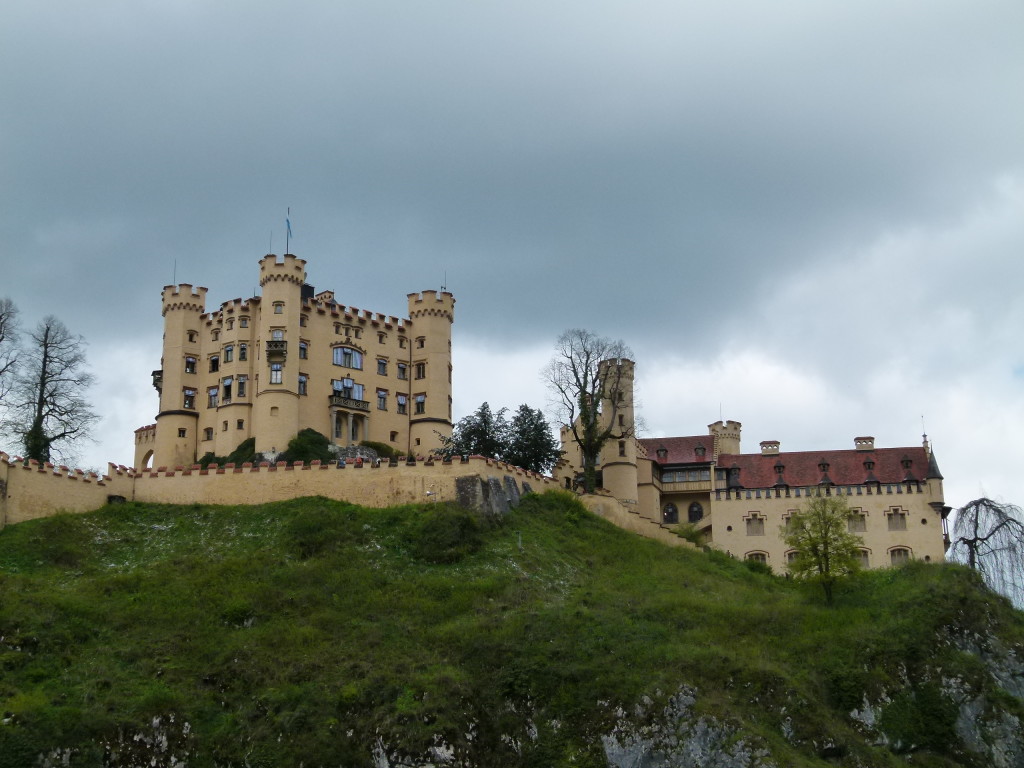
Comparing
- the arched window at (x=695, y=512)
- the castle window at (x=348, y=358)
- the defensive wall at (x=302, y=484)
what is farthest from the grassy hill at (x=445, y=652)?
the castle window at (x=348, y=358)

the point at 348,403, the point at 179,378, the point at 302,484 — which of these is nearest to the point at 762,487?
the point at 348,403

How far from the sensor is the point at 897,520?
8138 cm

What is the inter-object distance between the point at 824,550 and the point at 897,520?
18812mm

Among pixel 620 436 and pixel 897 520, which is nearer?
pixel 897 520

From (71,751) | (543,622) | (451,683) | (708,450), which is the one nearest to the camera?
(71,751)

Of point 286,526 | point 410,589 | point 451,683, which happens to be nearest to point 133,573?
point 286,526

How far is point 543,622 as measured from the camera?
57.3m

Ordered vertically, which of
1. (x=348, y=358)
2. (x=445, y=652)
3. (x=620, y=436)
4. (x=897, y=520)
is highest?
(x=348, y=358)

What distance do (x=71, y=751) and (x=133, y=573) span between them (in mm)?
14378

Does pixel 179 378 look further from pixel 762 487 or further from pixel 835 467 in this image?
pixel 835 467

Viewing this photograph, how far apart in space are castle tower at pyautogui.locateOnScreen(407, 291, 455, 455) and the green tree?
27.9 metres

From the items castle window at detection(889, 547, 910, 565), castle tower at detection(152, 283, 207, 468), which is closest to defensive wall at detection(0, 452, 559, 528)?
castle tower at detection(152, 283, 207, 468)

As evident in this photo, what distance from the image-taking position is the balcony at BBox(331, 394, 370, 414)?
83.6 m

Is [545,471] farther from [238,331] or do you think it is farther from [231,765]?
[231,765]
